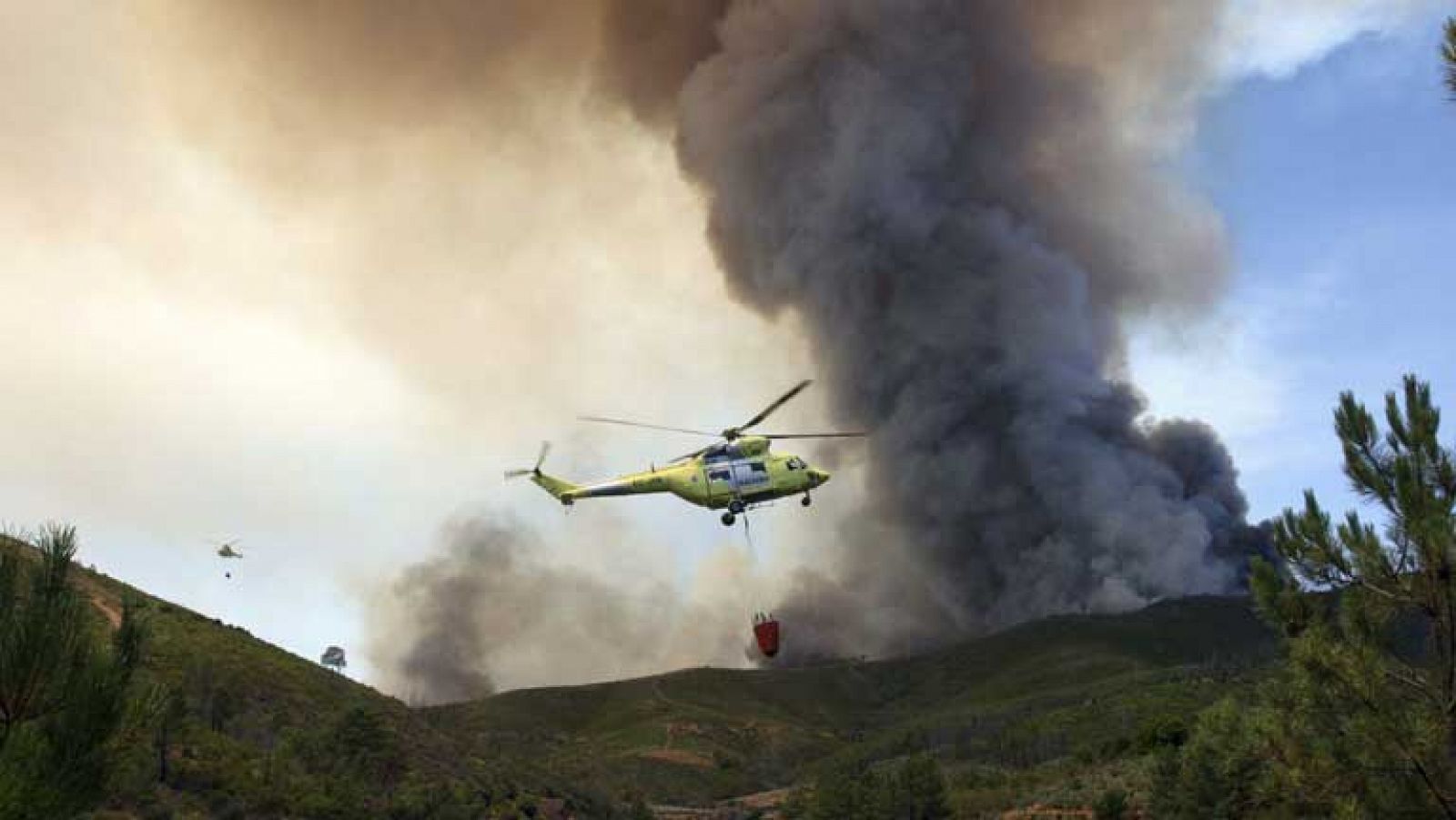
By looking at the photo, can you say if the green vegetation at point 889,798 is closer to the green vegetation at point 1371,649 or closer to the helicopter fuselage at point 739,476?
the helicopter fuselage at point 739,476

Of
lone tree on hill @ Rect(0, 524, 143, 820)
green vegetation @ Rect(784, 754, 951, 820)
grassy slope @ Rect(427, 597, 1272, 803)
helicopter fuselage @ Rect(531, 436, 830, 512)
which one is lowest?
lone tree on hill @ Rect(0, 524, 143, 820)

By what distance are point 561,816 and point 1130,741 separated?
43255 millimetres

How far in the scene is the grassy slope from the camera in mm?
115812

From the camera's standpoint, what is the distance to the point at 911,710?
177 metres

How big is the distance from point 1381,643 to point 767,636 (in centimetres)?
2259

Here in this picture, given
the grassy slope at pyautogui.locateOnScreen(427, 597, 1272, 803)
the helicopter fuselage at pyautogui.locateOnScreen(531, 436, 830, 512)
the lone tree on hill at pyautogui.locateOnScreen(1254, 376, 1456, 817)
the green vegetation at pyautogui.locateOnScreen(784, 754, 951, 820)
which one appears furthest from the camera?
the grassy slope at pyautogui.locateOnScreen(427, 597, 1272, 803)

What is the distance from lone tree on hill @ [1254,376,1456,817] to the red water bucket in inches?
808

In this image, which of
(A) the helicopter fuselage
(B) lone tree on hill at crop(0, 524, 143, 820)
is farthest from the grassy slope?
(B) lone tree on hill at crop(0, 524, 143, 820)

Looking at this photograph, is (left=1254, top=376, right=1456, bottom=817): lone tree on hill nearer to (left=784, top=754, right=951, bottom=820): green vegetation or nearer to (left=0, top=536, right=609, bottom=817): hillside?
(left=0, top=536, right=609, bottom=817): hillside

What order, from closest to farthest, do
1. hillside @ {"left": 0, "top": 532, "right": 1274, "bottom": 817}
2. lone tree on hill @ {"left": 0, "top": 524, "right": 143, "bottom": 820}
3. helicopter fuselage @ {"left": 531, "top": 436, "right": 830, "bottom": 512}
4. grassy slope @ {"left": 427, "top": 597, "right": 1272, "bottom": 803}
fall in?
lone tree on hill @ {"left": 0, "top": 524, "right": 143, "bottom": 820}, helicopter fuselage @ {"left": 531, "top": 436, "right": 830, "bottom": 512}, hillside @ {"left": 0, "top": 532, "right": 1274, "bottom": 817}, grassy slope @ {"left": 427, "top": 597, "right": 1272, "bottom": 803}

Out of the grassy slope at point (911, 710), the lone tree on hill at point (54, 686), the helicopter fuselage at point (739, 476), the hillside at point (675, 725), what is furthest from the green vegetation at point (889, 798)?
the lone tree on hill at point (54, 686)


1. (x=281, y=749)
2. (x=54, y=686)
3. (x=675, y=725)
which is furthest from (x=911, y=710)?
(x=54, y=686)

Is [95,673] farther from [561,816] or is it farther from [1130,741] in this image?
[1130,741]

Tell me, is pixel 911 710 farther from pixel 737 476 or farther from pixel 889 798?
pixel 737 476
